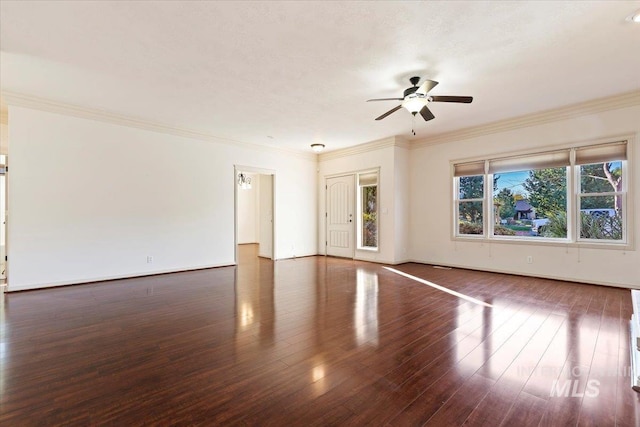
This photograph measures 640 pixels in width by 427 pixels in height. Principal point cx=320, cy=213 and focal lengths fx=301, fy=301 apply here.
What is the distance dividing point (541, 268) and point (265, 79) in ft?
18.2

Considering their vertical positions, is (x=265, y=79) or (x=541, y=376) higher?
(x=265, y=79)

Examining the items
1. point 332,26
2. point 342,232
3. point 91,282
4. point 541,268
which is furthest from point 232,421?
point 342,232

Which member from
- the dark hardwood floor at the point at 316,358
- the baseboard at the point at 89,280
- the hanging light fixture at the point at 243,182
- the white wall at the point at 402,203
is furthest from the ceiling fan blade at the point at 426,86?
the hanging light fixture at the point at 243,182

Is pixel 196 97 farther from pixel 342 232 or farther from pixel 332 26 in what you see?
pixel 342 232

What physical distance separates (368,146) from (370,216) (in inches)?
67.9

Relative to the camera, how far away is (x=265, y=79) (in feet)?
12.7

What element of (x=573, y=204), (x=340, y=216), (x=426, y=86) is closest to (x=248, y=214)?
(x=340, y=216)

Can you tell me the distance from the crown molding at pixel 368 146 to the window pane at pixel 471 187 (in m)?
1.53

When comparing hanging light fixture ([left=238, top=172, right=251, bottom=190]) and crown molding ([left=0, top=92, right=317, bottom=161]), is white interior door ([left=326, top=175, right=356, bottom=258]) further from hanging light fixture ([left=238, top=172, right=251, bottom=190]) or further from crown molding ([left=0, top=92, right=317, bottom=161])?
hanging light fixture ([left=238, top=172, right=251, bottom=190])

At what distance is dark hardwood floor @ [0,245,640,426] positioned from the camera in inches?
70.3

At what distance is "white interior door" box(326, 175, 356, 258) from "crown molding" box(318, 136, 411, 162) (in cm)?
61

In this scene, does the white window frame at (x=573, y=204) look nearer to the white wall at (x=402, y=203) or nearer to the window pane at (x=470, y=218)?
the window pane at (x=470, y=218)

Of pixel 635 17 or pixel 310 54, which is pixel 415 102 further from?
pixel 635 17

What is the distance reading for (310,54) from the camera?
329 cm
